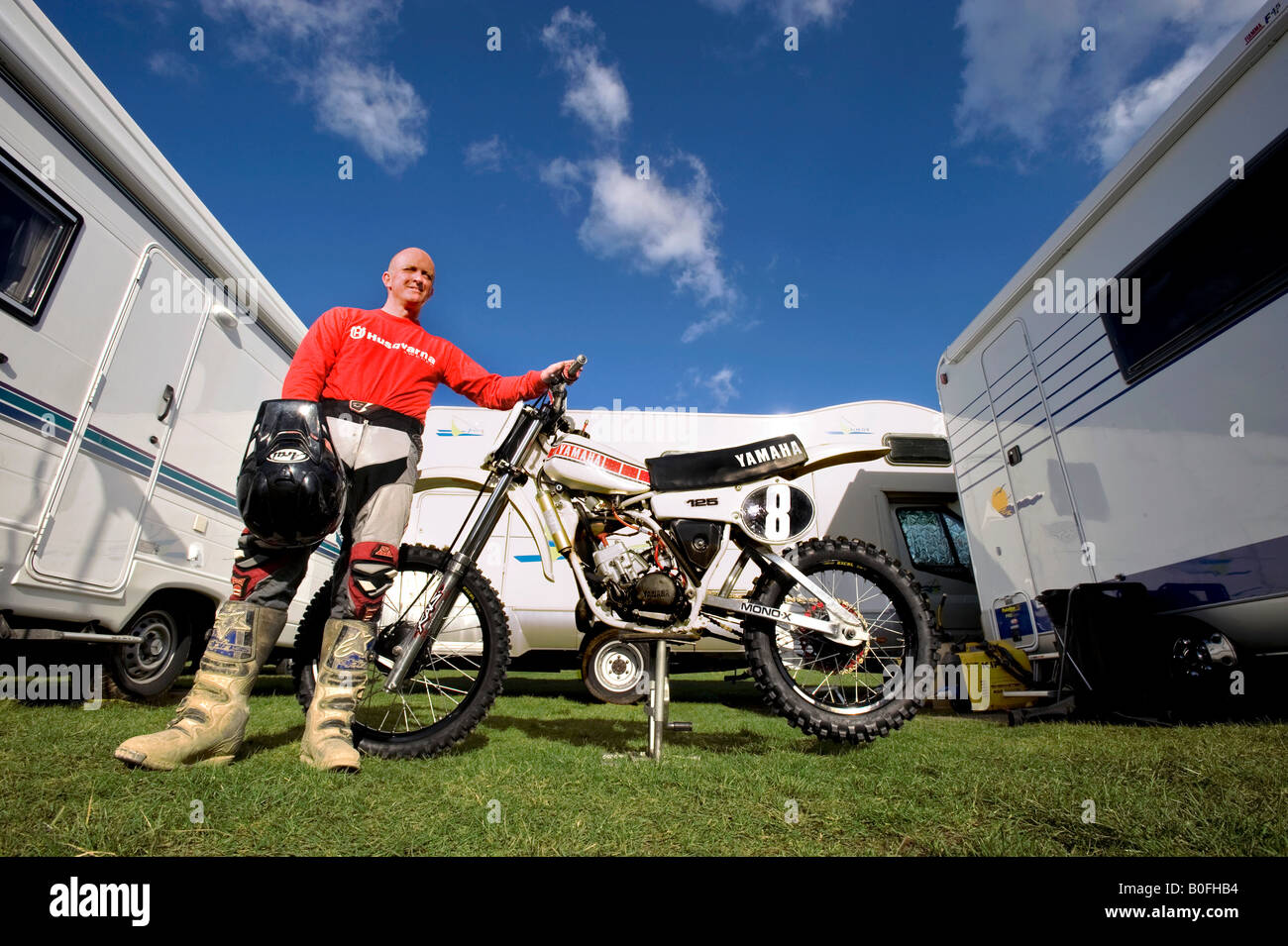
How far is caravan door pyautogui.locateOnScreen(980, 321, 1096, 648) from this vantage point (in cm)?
413

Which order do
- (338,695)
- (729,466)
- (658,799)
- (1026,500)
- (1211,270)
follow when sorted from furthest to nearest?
(1026,500)
(1211,270)
(729,466)
(338,695)
(658,799)

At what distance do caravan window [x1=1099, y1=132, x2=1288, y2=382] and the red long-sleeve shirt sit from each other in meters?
3.67

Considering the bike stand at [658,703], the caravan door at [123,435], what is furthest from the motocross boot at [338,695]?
the caravan door at [123,435]

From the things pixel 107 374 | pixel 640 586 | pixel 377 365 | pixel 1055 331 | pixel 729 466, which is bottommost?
pixel 640 586

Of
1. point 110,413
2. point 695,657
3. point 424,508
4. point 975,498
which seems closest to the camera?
point 110,413

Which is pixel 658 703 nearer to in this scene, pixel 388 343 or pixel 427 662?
pixel 427 662

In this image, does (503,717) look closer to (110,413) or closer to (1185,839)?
(110,413)

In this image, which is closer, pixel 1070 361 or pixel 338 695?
pixel 338 695

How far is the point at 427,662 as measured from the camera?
2457mm

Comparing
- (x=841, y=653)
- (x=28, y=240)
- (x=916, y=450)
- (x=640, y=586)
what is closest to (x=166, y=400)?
(x=28, y=240)

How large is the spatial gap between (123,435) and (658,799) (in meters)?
3.67
